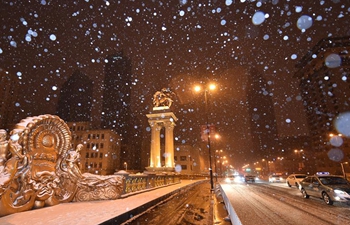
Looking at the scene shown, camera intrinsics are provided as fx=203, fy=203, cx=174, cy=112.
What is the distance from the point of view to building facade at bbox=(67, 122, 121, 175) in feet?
223

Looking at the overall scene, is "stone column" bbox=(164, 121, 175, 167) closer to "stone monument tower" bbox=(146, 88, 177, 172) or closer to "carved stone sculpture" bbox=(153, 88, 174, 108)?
"stone monument tower" bbox=(146, 88, 177, 172)

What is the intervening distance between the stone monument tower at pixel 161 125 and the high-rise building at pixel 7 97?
83857 mm

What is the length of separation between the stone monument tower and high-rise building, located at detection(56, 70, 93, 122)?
153 m

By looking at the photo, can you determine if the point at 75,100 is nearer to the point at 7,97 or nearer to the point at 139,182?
the point at 7,97

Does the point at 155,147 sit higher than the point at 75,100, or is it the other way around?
the point at 75,100

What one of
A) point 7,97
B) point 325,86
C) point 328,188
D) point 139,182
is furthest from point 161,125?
point 7,97

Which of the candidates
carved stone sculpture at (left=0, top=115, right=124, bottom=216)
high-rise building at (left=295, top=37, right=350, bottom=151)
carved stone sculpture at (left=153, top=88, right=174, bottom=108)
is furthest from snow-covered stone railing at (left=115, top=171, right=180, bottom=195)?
high-rise building at (left=295, top=37, right=350, bottom=151)

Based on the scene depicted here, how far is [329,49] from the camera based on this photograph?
90.7 metres

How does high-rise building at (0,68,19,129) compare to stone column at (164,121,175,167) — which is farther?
high-rise building at (0,68,19,129)

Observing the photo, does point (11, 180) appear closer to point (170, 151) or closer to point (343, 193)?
point (343, 193)

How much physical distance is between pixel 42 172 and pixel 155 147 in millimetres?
23709

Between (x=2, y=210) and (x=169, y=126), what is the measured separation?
1040 inches

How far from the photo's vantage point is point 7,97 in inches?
3497

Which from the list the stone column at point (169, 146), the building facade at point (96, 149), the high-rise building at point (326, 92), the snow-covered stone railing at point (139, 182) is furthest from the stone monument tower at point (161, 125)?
the high-rise building at point (326, 92)
